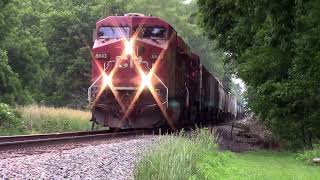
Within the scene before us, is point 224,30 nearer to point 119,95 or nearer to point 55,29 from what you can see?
point 119,95

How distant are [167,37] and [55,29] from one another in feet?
121

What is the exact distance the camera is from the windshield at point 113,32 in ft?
66.5

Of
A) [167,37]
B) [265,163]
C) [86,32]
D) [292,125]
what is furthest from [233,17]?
[86,32]

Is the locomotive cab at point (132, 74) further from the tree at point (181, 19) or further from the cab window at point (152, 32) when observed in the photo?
the tree at point (181, 19)

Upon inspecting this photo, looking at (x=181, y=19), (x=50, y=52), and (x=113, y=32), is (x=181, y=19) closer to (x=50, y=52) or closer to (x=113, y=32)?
(x=50, y=52)

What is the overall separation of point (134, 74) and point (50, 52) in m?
38.6

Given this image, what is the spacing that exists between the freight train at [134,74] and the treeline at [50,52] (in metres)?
21.3

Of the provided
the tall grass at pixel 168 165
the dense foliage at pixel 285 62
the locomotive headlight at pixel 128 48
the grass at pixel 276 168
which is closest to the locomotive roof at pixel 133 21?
the locomotive headlight at pixel 128 48

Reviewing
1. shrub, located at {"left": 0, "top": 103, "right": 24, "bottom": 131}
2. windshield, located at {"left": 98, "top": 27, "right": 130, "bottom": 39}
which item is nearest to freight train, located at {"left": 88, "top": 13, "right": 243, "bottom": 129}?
windshield, located at {"left": 98, "top": 27, "right": 130, "bottom": 39}

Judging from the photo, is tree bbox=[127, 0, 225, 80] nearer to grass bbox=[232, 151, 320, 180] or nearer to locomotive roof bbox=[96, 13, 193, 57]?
locomotive roof bbox=[96, 13, 193, 57]

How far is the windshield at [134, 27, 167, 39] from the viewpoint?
20375 millimetres

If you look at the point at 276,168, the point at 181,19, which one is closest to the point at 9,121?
the point at 276,168

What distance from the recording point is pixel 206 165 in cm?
1177

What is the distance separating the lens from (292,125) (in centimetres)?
1897
